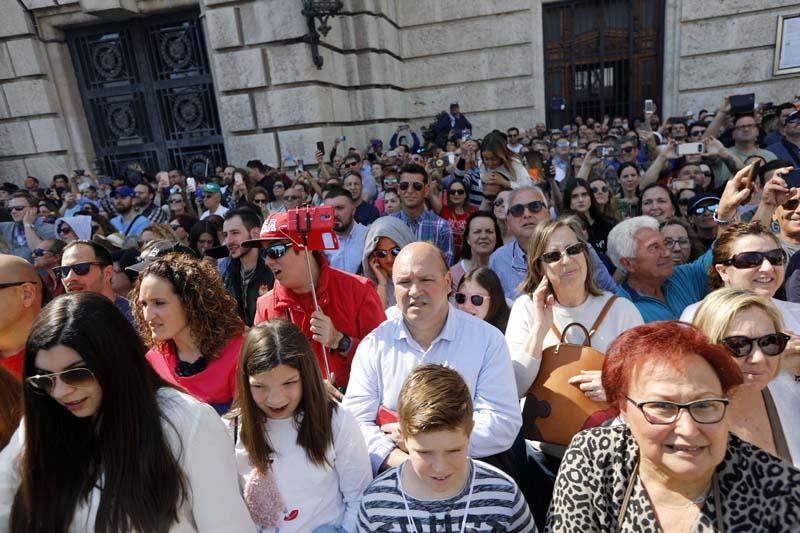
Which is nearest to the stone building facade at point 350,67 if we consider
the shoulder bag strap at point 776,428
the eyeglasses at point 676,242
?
the eyeglasses at point 676,242

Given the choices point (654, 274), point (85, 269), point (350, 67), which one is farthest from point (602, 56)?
point (85, 269)

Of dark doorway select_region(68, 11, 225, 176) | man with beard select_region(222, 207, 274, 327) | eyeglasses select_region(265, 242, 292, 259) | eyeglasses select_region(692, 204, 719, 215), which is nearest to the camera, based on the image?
eyeglasses select_region(265, 242, 292, 259)

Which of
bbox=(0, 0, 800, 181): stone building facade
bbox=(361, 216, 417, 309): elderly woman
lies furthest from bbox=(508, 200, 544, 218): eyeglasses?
bbox=(0, 0, 800, 181): stone building facade

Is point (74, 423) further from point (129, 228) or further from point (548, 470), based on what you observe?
point (129, 228)

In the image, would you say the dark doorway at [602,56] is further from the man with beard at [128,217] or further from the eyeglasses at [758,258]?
the eyeglasses at [758,258]

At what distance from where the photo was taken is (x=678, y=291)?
317 cm

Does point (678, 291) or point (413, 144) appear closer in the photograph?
point (678, 291)

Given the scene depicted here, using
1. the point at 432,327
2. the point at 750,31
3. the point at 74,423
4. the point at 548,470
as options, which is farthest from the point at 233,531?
the point at 750,31

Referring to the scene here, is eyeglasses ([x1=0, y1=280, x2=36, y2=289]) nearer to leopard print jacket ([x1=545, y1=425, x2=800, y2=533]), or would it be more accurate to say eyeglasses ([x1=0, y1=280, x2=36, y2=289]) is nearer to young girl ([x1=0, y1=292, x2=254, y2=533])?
young girl ([x1=0, y1=292, x2=254, y2=533])

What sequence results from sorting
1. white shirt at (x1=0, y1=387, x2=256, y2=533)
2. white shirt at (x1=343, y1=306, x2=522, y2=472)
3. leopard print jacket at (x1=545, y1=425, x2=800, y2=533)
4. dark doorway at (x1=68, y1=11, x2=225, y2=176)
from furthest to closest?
dark doorway at (x1=68, y1=11, x2=225, y2=176) → white shirt at (x1=343, y1=306, x2=522, y2=472) → white shirt at (x1=0, y1=387, x2=256, y2=533) → leopard print jacket at (x1=545, y1=425, x2=800, y2=533)

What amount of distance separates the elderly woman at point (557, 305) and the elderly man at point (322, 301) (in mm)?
886

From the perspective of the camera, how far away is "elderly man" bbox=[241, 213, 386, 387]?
8.83 ft

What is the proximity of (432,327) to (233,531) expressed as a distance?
1088mm

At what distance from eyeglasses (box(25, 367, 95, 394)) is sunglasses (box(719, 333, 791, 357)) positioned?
2230mm
